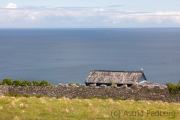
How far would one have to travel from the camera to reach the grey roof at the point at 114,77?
42.2 meters

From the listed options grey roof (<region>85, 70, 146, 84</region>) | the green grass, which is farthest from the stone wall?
grey roof (<region>85, 70, 146, 84</region>)

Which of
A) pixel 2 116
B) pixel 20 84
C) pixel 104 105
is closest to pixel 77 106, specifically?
pixel 104 105

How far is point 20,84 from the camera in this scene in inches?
1169

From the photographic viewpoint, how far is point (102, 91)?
2653 centimetres

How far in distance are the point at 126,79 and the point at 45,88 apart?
1677 centimetres

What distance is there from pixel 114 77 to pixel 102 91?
53.7 feet

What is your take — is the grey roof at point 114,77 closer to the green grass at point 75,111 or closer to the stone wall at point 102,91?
the stone wall at point 102,91

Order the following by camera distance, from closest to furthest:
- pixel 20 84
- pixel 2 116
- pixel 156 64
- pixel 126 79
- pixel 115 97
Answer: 1. pixel 2 116
2. pixel 115 97
3. pixel 20 84
4. pixel 126 79
5. pixel 156 64

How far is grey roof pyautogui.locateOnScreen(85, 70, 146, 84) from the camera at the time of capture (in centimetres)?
4219

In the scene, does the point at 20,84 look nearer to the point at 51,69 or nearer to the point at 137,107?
the point at 137,107

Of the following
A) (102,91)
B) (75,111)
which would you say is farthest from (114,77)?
(75,111)

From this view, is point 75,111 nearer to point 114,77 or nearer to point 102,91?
point 102,91

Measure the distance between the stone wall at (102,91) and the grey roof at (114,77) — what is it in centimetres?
1526

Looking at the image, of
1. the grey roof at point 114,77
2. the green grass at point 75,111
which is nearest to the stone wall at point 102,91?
the green grass at point 75,111
